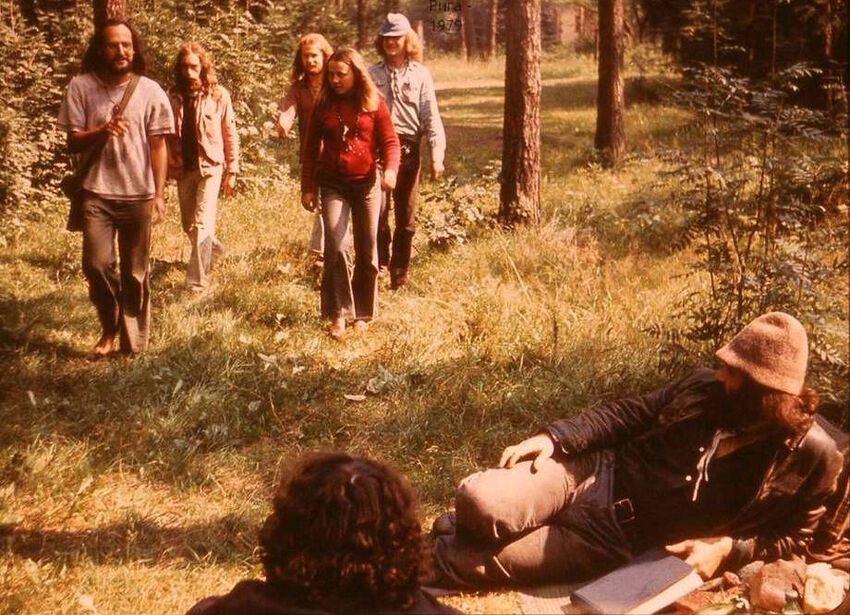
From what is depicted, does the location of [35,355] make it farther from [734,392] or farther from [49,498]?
[734,392]

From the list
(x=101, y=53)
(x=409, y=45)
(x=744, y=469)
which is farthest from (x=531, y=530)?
(x=409, y=45)

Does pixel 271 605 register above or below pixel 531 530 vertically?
above

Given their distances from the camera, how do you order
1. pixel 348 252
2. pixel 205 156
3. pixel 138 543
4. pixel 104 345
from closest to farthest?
pixel 138 543 → pixel 104 345 → pixel 205 156 → pixel 348 252

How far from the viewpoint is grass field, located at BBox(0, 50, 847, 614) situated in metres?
3.75

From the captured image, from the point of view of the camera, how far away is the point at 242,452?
4477 millimetres

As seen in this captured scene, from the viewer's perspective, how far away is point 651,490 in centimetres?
370

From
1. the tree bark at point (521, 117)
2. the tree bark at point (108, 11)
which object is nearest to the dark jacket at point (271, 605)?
the tree bark at point (108, 11)

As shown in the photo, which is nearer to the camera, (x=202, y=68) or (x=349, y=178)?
(x=202, y=68)

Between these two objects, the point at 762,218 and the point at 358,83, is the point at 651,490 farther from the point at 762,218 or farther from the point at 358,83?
the point at 358,83

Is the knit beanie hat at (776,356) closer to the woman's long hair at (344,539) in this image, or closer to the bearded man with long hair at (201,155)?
the woman's long hair at (344,539)

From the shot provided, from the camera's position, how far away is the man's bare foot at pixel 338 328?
536 centimetres

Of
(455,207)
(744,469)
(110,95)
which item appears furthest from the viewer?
(455,207)

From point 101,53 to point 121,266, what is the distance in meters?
1.15

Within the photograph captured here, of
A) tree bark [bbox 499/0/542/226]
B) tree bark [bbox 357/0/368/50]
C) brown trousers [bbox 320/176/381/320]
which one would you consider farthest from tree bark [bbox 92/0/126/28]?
tree bark [bbox 357/0/368/50]
